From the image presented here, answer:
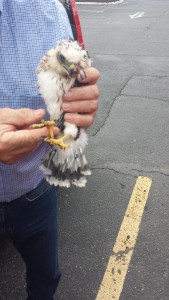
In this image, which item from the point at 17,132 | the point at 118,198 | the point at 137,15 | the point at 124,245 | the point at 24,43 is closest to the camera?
the point at 17,132

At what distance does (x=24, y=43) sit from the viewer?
1.61 metres

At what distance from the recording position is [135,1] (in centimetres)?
2131

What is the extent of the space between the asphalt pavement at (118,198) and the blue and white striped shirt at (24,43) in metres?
1.68

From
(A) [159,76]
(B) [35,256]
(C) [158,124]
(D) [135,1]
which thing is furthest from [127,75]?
(D) [135,1]

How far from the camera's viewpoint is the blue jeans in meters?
1.89

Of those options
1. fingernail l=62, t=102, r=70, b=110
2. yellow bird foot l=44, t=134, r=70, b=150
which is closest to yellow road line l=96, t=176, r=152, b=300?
yellow bird foot l=44, t=134, r=70, b=150

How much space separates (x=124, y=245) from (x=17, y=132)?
87.5 inches

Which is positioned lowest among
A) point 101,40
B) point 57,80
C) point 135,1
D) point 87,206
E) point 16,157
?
point 135,1

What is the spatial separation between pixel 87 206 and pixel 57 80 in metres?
2.47

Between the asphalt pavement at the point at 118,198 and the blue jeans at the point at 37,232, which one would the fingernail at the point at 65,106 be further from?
the asphalt pavement at the point at 118,198

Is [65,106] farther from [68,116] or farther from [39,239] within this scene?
[39,239]

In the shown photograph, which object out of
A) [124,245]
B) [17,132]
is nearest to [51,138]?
[17,132]

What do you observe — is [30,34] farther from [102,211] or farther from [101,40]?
[101,40]

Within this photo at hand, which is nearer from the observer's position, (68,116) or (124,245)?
(68,116)
